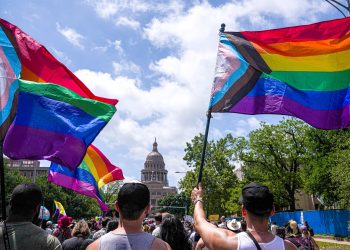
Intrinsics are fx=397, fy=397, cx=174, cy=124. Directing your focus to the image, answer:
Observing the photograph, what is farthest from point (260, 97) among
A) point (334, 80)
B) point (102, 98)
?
point (102, 98)

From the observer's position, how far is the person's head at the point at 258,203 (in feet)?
10.7

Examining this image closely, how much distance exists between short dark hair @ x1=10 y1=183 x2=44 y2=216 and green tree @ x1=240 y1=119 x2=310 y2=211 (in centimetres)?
3949

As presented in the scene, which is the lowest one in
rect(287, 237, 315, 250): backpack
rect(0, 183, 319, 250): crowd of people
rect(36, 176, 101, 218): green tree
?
rect(287, 237, 315, 250): backpack

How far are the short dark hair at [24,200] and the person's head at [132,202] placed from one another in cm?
94

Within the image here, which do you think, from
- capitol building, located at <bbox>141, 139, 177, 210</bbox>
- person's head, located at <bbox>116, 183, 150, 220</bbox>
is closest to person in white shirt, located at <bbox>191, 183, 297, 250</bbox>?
person's head, located at <bbox>116, 183, 150, 220</bbox>

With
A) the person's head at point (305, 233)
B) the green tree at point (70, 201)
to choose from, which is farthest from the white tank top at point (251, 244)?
the green tree at point (70, 201)

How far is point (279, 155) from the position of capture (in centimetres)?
4294

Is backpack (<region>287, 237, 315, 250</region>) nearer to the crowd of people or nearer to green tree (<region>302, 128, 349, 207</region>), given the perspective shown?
the crowd of people

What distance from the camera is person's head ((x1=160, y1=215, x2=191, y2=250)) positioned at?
541cm

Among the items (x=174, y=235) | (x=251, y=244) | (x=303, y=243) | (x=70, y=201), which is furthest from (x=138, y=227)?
(x=70, y=201)

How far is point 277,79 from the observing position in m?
6.21

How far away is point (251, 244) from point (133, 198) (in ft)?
3.33

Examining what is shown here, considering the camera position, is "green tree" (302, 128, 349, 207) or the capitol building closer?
"green tree" (302, 128, 349, 207)

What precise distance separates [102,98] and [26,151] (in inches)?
69.7
